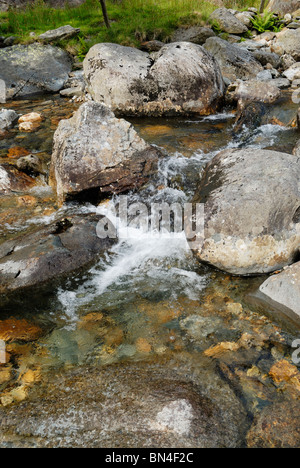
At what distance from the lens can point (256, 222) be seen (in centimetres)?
397

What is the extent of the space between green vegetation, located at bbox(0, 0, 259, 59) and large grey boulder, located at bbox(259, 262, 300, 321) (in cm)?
1322

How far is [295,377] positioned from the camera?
2.83m

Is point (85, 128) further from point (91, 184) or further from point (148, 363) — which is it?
point (148, 363)

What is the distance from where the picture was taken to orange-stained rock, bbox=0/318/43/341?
3.34 m

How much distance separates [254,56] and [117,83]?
6793mm

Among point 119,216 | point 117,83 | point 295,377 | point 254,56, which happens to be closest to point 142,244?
point 119,216

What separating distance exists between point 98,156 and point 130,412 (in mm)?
4121

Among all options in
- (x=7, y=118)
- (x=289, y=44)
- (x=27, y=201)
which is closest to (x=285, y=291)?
(x=27, y=201)

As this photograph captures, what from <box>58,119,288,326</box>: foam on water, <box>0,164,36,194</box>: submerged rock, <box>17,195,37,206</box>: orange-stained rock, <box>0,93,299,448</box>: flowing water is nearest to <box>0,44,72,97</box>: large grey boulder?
<box>0,164,36,194</box>: submerged rock

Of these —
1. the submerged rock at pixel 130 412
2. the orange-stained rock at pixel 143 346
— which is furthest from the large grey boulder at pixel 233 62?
the submerged rock at pixel 130 412
